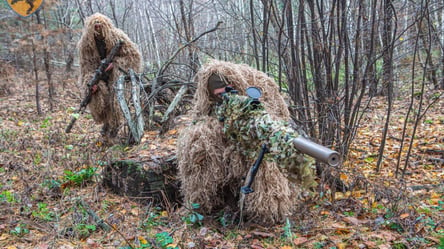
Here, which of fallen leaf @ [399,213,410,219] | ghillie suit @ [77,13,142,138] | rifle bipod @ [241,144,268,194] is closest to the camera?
rifle bipod @ [241,144,268,194]

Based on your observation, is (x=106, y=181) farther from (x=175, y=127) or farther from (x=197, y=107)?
(x=197, y=107)

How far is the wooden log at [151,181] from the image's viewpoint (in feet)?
12.6

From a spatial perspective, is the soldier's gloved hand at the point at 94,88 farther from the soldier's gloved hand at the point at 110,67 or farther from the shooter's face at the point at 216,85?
the shooter's face at the point at 216,85

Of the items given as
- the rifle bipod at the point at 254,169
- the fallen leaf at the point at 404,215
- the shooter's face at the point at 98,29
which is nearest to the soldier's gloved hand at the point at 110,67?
the shooter's face at the point at 98,29

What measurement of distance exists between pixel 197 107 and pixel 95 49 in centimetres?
315

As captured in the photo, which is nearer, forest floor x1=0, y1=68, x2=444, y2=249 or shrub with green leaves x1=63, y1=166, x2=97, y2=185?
forest floor x1=0, y1=68, x2=444, y2=249

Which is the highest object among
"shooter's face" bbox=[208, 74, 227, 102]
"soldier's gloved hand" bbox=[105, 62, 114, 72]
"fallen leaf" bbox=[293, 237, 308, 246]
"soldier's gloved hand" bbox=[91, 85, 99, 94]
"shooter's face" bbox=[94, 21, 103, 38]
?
"shooter's face" bbox=[94, 21, 103, 38]

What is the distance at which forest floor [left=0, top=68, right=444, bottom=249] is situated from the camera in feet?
8.99

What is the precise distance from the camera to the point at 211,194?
317 centimetres

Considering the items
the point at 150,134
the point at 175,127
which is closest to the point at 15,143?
the point at 150,134

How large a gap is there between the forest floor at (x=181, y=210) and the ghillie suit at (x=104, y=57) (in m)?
0.74

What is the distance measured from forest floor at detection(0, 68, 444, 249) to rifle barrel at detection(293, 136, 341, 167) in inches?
43.5

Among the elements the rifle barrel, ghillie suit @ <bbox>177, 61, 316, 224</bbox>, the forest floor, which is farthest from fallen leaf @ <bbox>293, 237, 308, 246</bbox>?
the rifle barrel

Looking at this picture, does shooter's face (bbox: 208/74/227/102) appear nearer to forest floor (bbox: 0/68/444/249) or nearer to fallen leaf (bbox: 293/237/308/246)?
forest floor (bbox: 0/68/444/249)
